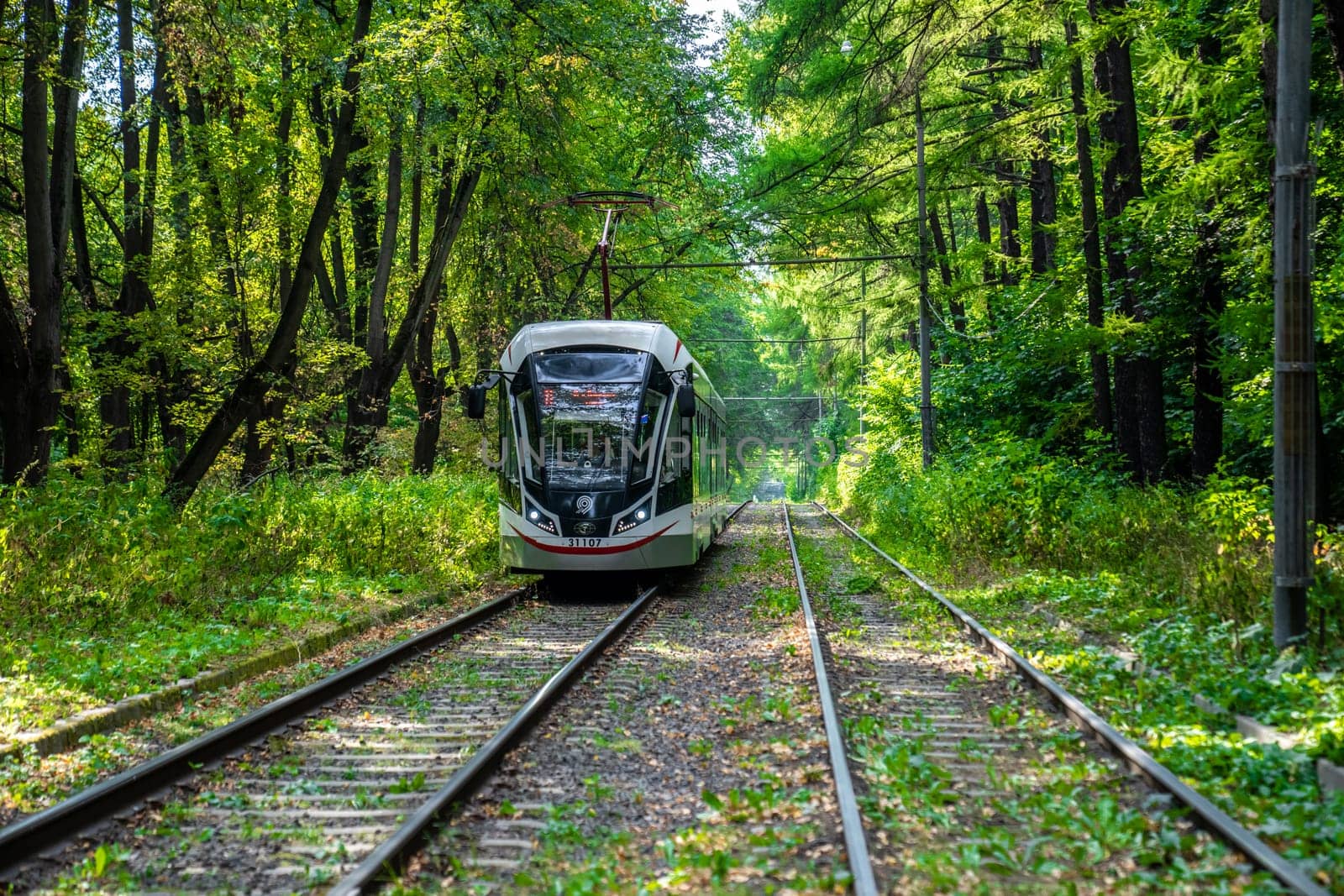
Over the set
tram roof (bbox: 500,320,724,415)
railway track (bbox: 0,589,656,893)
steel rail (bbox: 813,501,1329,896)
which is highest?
tram roof (bbox: 500,320,724,415)

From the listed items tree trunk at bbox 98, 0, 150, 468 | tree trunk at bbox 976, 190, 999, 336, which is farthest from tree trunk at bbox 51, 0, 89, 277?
tree trunk at bbox 976, 190, 999, 336

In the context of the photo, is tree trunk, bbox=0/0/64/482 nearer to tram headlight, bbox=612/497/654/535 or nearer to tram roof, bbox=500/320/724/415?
tram roof, bbox=500/320/724/415

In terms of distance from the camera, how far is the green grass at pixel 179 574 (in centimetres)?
759

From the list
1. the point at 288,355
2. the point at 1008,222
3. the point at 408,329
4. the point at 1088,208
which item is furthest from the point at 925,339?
the point at 288,355

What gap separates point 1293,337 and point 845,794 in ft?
15.2

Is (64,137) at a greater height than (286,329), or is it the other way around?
(64,137)

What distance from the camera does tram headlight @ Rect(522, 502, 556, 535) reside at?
1270 centimetres

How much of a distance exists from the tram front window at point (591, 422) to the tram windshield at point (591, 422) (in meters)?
0.01

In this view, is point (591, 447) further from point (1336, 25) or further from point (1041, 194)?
point (1041, 194)

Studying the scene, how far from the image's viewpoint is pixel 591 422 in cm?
1287

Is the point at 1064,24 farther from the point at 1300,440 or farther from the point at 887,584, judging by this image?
the point at 1300,440

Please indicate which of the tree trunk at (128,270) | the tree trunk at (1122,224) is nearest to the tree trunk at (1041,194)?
the tree trunk at (1122,224)

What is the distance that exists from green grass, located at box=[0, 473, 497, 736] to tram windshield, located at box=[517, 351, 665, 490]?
2.15m

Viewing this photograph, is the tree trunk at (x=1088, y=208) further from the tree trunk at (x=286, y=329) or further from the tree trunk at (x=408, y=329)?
the tree trunk at (x=286, y=329)
